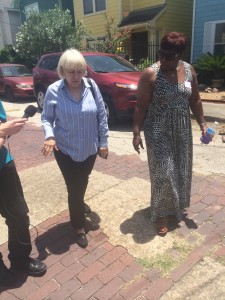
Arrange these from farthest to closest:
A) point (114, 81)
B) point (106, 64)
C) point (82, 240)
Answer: point (106, 64), point (114, 81), point (82, 240)

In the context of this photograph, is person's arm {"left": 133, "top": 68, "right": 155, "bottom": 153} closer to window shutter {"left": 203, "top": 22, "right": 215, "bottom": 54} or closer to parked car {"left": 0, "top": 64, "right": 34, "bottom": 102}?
parked car {"left": 0, "top": 64, "right": 34, "bottom": 102}

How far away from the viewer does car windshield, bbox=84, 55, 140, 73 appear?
7.55 metres

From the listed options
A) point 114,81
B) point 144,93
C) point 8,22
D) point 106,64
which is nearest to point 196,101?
point 144,93

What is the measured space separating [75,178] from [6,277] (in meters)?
0.99

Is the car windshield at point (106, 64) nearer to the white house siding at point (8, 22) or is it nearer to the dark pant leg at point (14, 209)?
the dark pant leg at point (14, 209)

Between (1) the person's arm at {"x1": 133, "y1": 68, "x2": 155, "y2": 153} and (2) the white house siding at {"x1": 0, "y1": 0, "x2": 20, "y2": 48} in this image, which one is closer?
(1) the person's arm at {"x1": 133, "y1": 68, "x2": 155, "y2": 153}

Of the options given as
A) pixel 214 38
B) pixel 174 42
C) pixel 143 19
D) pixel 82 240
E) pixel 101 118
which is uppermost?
pixel 143 19

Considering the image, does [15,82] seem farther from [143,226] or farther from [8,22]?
[8,22]

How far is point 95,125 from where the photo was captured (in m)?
2.77

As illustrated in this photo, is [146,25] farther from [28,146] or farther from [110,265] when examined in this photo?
[110,265]

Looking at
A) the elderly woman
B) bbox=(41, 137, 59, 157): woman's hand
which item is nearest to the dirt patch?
the elderly woman

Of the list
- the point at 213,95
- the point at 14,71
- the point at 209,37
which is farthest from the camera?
the point at 14,71

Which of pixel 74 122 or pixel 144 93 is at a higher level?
pixel 144 93

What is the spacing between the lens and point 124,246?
2.93 meters
